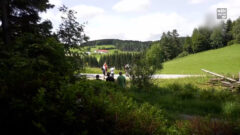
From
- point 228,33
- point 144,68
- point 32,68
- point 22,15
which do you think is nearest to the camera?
point 32,68

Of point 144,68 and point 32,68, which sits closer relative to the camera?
point 32,68

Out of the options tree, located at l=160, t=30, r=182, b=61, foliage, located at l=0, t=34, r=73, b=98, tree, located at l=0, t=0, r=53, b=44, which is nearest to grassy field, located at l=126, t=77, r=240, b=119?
foliage, located at l=0, t=34, r=73, b=98

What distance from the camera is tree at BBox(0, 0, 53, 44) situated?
9.40 metres

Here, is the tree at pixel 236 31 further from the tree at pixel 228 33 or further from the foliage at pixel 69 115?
the foliage at pixel 69 115

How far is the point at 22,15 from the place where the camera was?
9.92m

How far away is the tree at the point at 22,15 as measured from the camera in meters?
9.40

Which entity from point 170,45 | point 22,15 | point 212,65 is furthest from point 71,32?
point 170,45

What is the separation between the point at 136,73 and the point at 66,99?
960 centimetres

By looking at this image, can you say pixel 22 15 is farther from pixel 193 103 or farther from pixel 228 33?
pixel 228 33

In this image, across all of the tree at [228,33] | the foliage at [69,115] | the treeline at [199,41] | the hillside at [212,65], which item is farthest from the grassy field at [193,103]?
the tree at [228,33]

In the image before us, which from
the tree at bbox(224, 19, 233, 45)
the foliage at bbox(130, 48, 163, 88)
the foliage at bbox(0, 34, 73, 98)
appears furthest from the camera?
the tree at bbox(224, 19, 233, 45)

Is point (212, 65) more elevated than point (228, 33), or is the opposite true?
point (228, 33)

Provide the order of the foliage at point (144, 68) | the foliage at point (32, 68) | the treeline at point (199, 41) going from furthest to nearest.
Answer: the treeline at point (199, 41), the foliage at point (144, 68), the foliage at point (32, 68)

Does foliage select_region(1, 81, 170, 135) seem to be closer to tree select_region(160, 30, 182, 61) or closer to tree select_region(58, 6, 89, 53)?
tree select_region(58, 6, 89, 53)
